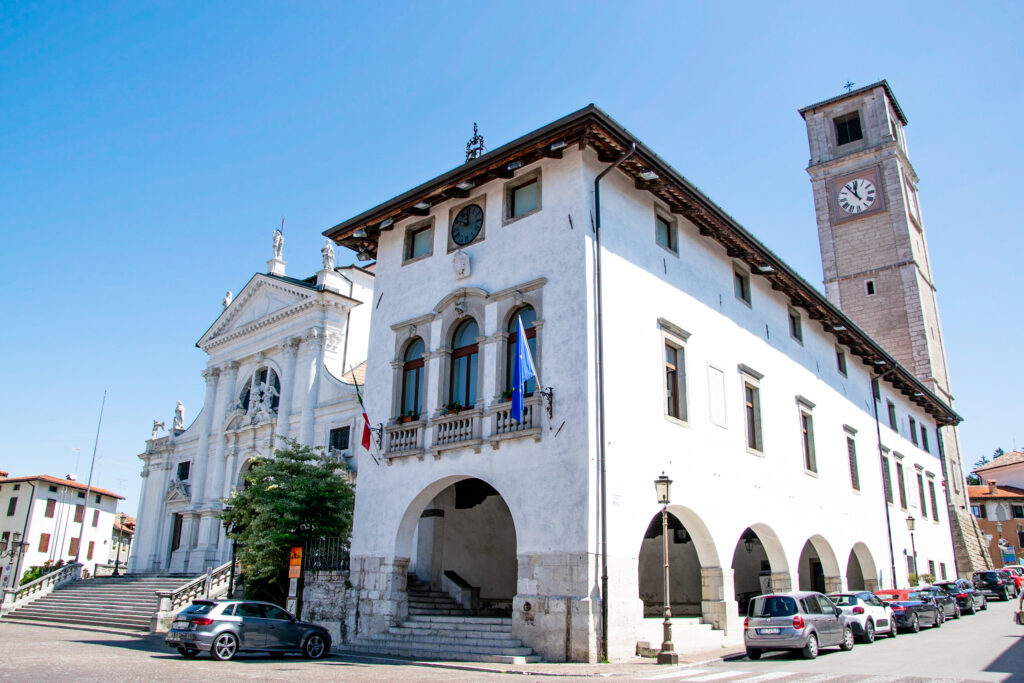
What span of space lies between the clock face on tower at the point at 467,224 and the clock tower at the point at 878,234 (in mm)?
37397

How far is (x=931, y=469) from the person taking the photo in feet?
134

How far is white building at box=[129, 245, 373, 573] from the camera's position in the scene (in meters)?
36.0

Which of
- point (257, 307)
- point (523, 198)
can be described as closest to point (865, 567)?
point (523, 198)

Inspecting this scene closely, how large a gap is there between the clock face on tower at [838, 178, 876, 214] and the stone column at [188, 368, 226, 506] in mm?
42990

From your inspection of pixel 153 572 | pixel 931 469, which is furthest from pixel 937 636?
pixel 153 572

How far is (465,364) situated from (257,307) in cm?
2533

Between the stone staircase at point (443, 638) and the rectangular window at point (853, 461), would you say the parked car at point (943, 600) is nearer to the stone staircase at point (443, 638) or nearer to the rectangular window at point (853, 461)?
the rectangular window at point (853, 461)

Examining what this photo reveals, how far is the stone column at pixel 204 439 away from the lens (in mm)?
40500

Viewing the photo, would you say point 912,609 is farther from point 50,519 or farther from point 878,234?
point 50,519

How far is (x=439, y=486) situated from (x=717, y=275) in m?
10.4

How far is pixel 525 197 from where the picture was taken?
63.2ft

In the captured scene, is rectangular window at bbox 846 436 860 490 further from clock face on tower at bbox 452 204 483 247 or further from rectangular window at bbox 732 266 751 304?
clock face on tower at bbox 452 204 483 247

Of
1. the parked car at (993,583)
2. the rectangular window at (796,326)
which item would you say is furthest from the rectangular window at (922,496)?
the rectangular window at (796,326)

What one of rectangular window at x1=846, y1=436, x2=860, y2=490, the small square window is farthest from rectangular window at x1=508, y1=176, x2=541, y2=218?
rectangular window at x1=846, y1=436, x2=860, y2=490
